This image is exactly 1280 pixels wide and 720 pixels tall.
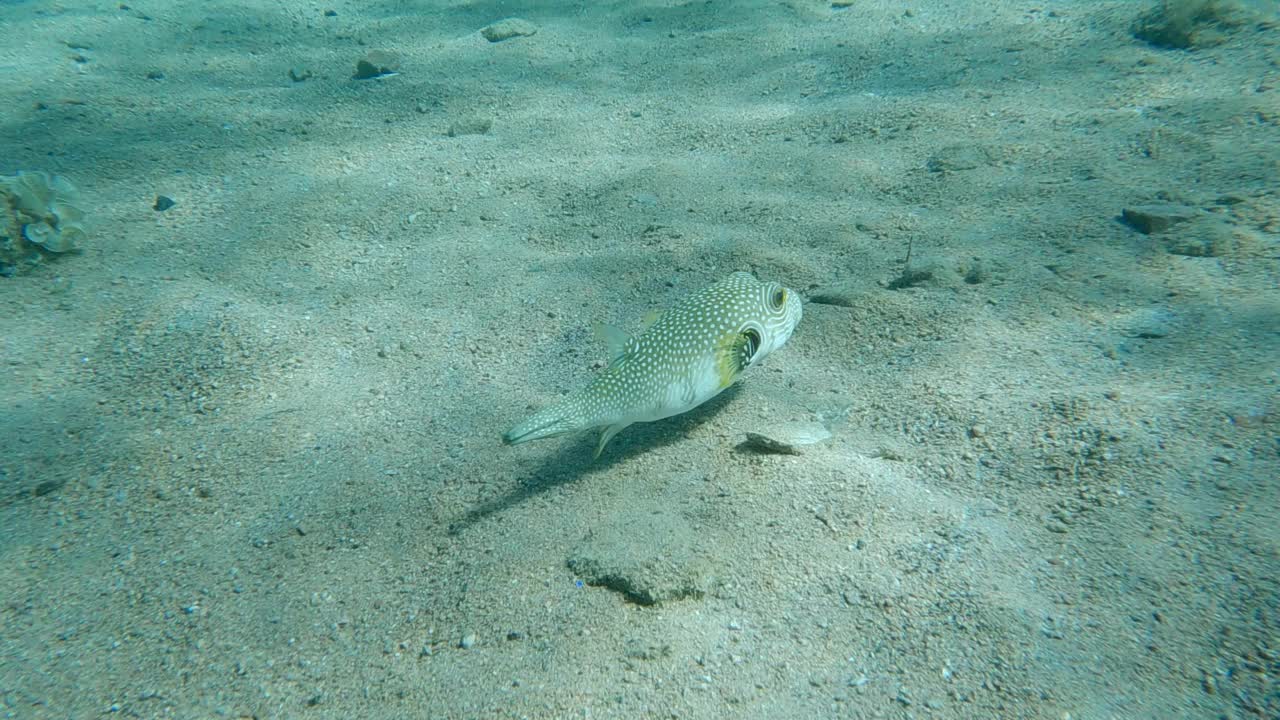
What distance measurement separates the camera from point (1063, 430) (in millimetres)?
2855

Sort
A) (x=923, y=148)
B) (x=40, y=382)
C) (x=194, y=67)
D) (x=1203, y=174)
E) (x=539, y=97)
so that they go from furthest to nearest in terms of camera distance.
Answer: (x=194, y=67) → (x=539, y=97) → (x=923, y=148) → (x=1203, y=174) → (x=40, y=382)

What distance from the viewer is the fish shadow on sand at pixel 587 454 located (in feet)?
9.99

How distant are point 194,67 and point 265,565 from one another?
27.9ft

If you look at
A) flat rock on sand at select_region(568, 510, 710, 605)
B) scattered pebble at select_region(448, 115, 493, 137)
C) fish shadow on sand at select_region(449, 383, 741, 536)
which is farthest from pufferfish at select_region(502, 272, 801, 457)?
scattered pebble at select_region(448, 115, 493, 137)

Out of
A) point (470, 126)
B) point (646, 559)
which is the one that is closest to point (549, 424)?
point (646, 559)

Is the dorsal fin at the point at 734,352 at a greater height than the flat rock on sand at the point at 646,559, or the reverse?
the dorsal fin at the point at 734,352

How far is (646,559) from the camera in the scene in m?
2.58

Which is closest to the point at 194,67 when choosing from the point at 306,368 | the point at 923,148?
the point at 306,368

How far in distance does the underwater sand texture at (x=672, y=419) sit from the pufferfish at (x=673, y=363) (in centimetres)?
38

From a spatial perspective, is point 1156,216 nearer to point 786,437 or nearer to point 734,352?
point 786,437

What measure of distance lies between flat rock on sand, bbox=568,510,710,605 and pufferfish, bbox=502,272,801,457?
454 millimetres

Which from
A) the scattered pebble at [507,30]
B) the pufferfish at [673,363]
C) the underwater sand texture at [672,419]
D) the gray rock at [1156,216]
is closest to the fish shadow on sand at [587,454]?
the underwater sand texture at [672,419]

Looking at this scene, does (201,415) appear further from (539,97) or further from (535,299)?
(539,97)

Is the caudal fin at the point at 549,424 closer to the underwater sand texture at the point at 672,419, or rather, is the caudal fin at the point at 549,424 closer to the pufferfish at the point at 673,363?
the pufferfish at the point at 673,363
